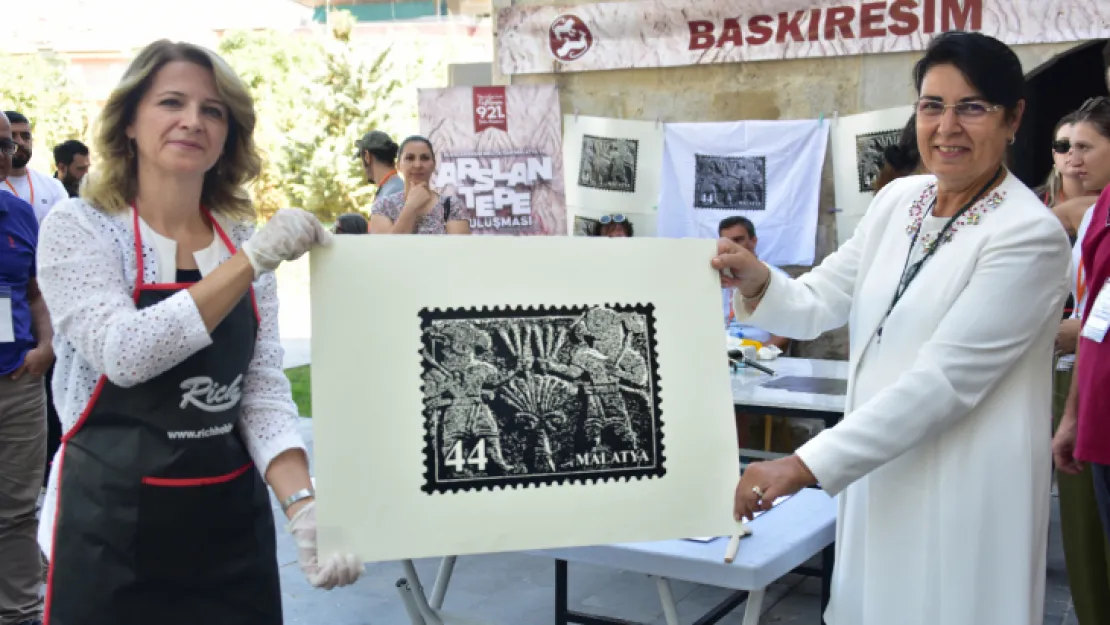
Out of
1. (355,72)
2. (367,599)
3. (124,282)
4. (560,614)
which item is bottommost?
(367,599)

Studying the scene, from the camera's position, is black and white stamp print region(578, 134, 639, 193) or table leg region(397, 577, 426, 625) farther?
black and white stamp print region(578, 134, 639, 193)

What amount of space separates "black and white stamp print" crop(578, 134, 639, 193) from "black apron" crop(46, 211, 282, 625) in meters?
5.77

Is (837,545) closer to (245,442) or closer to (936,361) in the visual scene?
(936,361)

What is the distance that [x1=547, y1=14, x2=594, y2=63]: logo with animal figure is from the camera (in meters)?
7.52

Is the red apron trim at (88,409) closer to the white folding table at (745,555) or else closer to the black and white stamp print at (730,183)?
the white folding table at (745,555)

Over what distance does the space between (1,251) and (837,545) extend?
10.1 feet

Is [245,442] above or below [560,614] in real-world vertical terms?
above

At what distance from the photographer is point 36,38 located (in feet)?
124

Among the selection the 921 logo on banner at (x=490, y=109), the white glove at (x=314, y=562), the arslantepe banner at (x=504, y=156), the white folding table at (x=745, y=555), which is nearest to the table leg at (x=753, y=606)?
the white folding table at (x=745, y=555)

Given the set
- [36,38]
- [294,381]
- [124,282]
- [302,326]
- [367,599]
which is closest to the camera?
[124,282]

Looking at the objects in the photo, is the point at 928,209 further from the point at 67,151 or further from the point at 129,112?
the point at 67,151

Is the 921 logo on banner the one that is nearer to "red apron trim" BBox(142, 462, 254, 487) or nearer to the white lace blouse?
the white lace blouse

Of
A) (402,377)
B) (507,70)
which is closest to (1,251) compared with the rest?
(402,377)

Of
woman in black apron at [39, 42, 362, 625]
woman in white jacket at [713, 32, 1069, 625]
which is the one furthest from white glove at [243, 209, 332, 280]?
woman in white jacket at [713, 32, 1069, 625]
